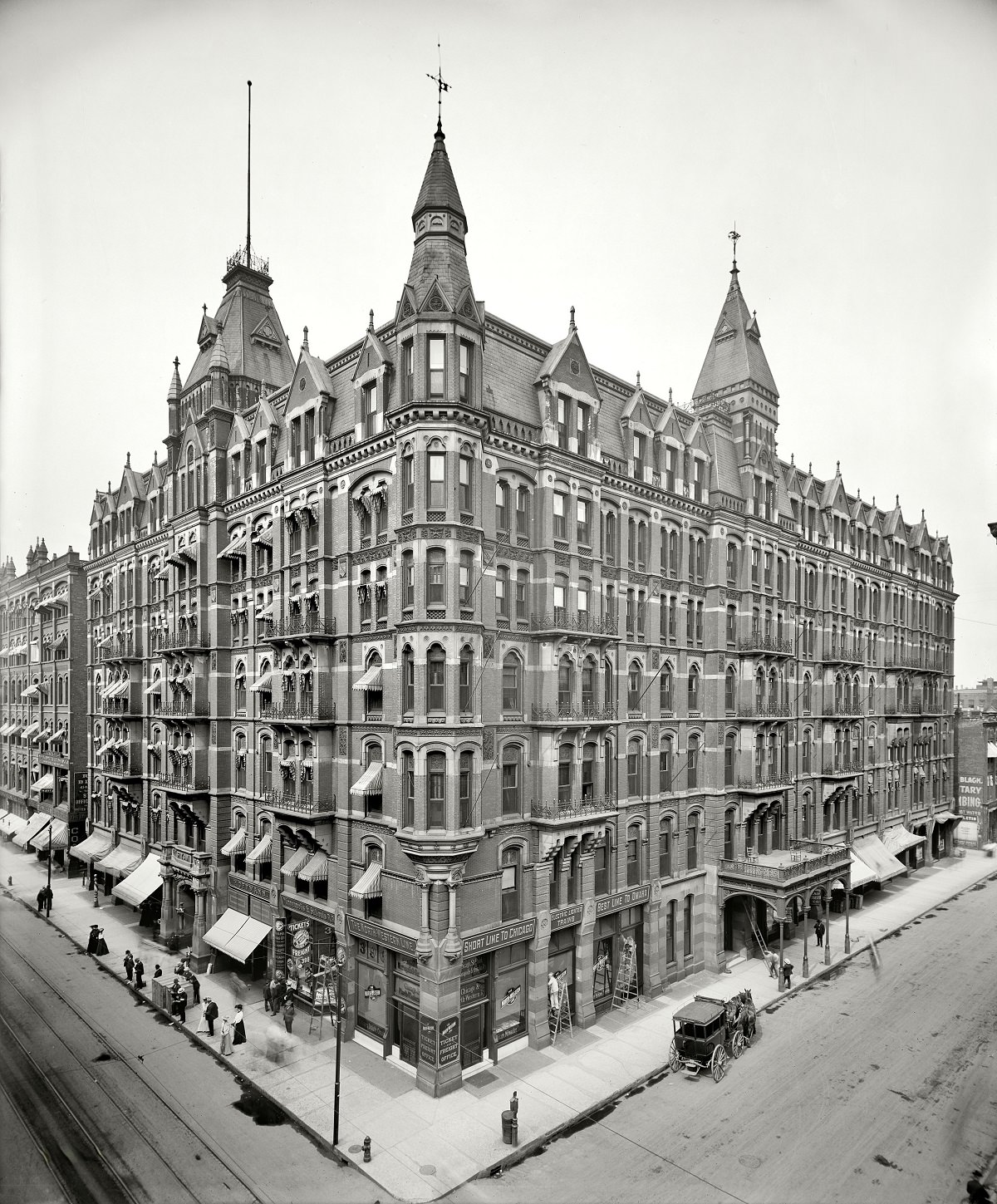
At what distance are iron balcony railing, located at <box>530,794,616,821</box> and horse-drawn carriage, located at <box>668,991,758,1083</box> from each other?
763cm

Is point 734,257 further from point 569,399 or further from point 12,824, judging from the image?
point 12,824

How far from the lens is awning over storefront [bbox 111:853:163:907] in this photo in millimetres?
40875

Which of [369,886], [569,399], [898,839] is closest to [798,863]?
[369,886]

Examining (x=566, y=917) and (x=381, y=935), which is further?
(x=566, y=917)

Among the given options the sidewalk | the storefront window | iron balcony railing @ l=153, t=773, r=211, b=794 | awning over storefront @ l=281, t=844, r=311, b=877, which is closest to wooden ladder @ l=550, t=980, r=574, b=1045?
the sidewalk

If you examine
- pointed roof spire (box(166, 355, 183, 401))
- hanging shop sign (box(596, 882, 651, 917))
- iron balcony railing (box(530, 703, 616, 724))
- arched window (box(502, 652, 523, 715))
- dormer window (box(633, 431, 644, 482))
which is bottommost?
hanging shop sign (box(596, 882, 651, 917))

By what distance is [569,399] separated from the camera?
32781 millimetres

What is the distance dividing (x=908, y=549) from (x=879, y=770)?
18.5 metres

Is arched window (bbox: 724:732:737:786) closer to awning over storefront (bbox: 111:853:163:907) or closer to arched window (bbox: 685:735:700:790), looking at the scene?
arched window (bbox: 685:735:700:790)

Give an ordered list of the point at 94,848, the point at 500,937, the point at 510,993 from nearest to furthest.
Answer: the point at 500,937
the point at 510,993
the point at 94,848

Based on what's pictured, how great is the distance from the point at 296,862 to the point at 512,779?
410 inches

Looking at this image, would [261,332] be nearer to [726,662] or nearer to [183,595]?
[183,595]

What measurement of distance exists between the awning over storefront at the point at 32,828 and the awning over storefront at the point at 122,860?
478 inches

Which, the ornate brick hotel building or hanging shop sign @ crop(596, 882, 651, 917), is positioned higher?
the ornate brick hotel building
